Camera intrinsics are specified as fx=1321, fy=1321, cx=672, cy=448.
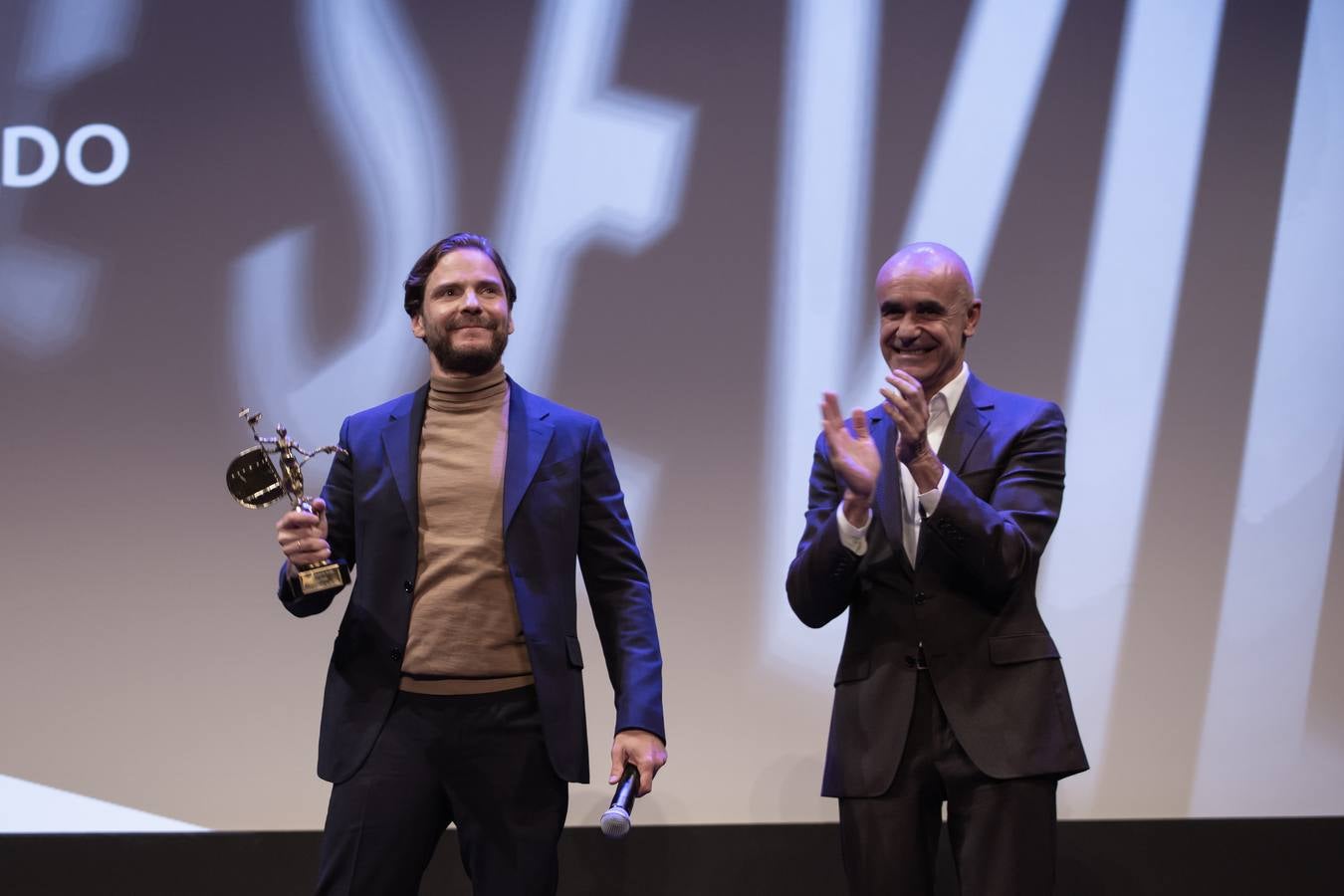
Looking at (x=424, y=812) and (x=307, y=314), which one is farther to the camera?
(x=307, y=314)

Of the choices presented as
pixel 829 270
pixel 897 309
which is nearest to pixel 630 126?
pixel 829 270

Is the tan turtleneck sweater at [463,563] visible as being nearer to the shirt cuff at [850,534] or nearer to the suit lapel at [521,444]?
the suit lapel at [521,444]

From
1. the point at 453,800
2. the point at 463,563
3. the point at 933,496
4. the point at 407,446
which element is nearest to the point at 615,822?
the point at 453,800

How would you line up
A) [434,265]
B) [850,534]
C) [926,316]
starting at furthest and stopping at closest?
1. [434,265]
2. [926,316]
3. [850,534]

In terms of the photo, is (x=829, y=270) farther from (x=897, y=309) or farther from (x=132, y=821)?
(x=132, y=821)

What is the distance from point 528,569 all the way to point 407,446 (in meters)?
0.33

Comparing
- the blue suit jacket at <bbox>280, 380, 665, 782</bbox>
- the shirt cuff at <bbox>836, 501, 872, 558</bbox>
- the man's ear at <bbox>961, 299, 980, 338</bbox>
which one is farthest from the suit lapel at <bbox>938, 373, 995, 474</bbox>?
the blue suit jacket at <bbox>280, 380, 665, 782</bbox>

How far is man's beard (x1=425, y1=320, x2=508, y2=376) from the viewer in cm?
245

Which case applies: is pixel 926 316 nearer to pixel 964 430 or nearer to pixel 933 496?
pixel 964 430

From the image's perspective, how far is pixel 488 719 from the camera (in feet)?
7.46

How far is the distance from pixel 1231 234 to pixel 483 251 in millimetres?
2239

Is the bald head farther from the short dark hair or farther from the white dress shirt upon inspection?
the short dark hair

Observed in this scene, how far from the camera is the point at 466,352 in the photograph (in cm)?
245

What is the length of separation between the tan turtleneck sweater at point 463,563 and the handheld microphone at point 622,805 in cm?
25
